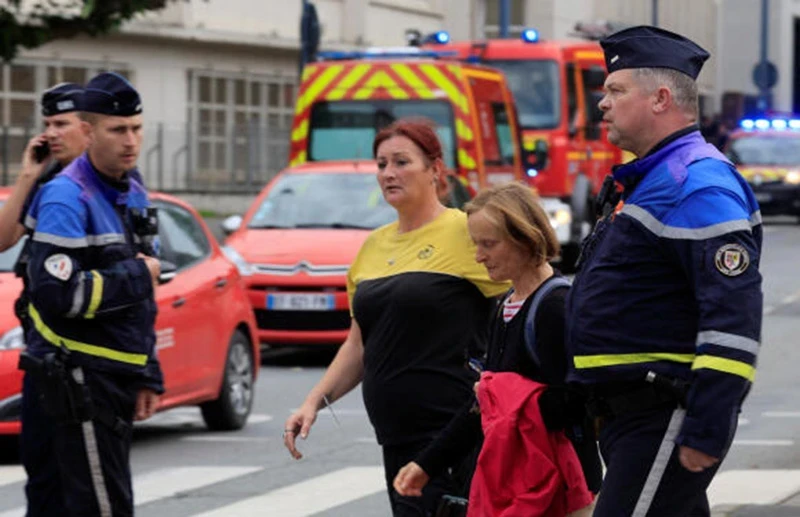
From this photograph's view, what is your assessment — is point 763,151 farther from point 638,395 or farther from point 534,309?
point 638,395

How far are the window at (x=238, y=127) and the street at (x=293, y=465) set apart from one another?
2425 cm

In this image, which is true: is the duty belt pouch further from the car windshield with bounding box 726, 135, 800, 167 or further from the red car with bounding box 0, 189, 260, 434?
the car windshield with bounding box 726, 135, 800, 167

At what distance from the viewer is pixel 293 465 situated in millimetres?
11508

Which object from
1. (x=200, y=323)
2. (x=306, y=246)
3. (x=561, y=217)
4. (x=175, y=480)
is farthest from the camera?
(x=561, y=217)

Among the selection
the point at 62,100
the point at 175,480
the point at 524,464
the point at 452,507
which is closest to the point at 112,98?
the point at 62,100

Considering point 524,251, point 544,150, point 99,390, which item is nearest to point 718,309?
point 524,251

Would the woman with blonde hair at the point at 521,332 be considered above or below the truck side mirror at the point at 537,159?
above

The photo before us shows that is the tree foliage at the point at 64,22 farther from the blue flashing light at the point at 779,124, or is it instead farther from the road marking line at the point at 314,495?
the blue flashing light at the point at 779,124

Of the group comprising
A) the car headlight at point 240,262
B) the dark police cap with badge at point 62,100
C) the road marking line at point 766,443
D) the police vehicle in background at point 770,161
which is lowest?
the police vehicle in background at point 770,161

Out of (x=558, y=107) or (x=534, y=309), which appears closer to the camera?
(x=534, y=309)

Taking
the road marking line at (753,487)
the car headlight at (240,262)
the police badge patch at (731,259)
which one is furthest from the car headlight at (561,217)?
the police badge patch at (731,259)

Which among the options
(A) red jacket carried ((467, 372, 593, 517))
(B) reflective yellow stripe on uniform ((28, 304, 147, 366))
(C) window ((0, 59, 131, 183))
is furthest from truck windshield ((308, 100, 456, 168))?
(A) red jacket carried ((467, 372, 593, 517))

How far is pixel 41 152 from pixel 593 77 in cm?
2126

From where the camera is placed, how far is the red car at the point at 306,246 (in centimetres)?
1650
